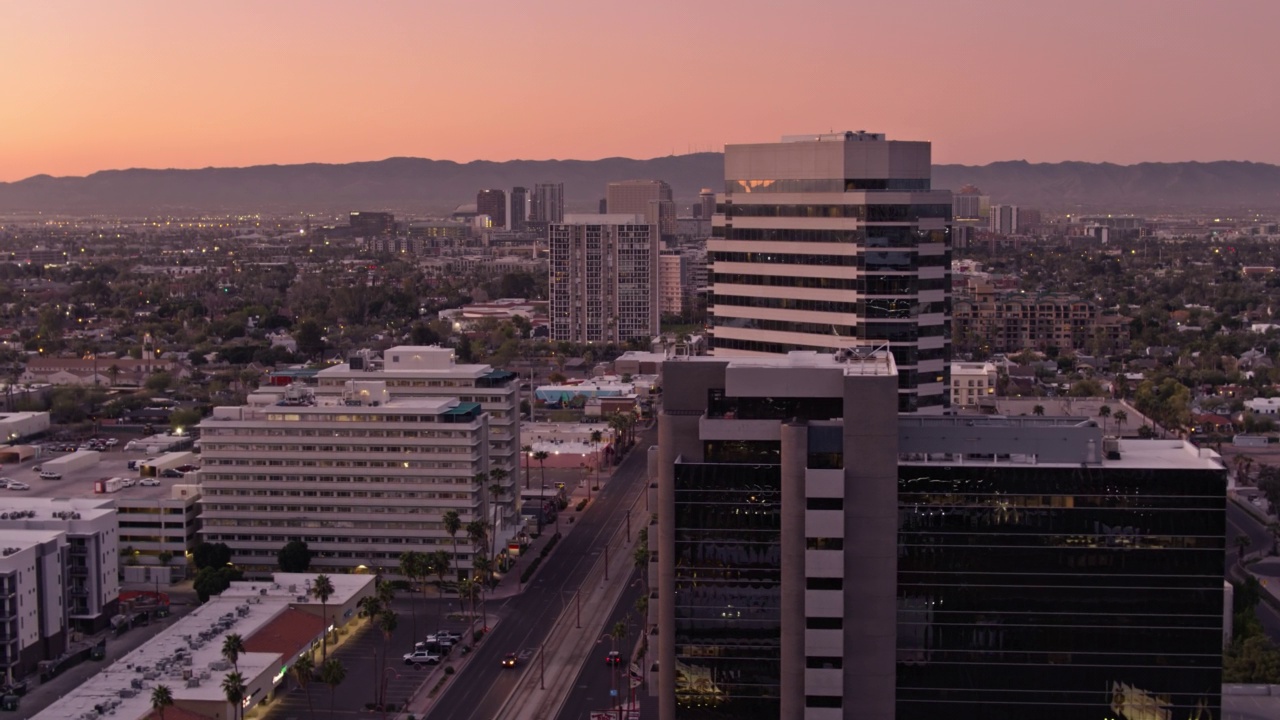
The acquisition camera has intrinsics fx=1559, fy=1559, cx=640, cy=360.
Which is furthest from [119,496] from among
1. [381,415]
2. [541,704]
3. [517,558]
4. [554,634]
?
[541,704]

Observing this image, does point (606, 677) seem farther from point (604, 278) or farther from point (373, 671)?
point (604, 278)

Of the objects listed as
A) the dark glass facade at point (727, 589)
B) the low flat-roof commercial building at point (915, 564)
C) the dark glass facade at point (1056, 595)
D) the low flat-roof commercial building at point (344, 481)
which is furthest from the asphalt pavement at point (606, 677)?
the dark glass facade at point (1056, 595)

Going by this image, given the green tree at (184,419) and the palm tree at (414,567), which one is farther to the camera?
the green tree at (184,419)

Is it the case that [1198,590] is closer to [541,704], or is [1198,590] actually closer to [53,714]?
[541,704]

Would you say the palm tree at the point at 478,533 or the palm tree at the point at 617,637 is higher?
the palm tree at the point at 478,533

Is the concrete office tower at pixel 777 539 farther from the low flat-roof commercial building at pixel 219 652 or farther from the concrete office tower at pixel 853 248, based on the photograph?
the low flat-roof commercial building at pixel 219 652

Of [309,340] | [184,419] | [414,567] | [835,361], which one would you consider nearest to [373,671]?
[414,567]

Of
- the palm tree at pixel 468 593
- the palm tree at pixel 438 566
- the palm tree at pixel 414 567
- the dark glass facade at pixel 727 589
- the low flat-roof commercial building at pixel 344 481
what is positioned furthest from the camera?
the low flat-roof commercial building at pixel 344 481

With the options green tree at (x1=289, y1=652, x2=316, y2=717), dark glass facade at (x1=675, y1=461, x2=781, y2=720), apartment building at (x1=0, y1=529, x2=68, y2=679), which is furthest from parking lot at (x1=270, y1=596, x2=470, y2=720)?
dark glass facade at (x1=675, y1=461, x2=781, y2=720)
